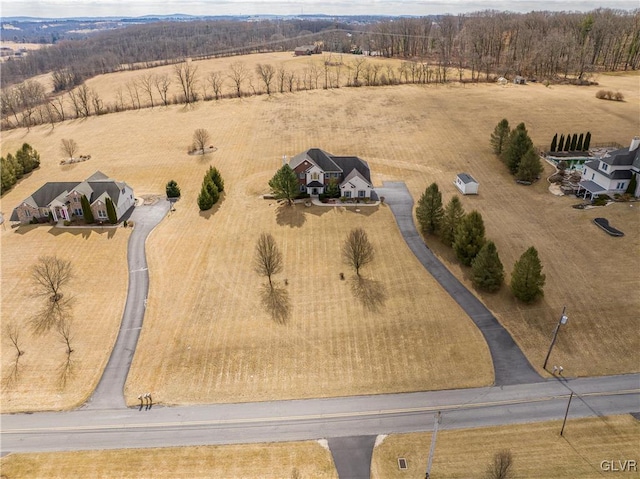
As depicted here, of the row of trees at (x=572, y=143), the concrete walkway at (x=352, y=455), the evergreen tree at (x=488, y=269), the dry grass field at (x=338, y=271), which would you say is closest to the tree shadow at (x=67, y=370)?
the dry grass field at (x=338, y=271)

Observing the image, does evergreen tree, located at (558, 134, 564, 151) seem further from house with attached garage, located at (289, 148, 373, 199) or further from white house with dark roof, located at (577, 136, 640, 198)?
house with attached garage, located at (289, 148, 373, 199)

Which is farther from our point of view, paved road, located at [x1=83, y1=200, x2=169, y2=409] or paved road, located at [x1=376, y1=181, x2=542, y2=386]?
paved road, located at [x1=376, y1=181, x2=542, y2=386]

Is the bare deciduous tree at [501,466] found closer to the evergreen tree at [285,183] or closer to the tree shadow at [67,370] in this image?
the tree shadow at [67,370]

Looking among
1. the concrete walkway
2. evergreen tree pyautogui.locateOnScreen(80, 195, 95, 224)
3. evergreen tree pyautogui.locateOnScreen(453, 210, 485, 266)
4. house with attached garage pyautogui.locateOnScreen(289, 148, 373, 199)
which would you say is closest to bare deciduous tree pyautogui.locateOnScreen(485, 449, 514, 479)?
the concrete walkway

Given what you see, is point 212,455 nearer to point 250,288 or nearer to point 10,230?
point 250,288

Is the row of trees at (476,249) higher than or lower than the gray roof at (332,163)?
lower

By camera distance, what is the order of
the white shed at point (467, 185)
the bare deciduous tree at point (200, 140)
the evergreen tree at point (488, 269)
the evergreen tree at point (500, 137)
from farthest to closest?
the bare deciduous tree at point (200, 140), the evergreen tree at point (500, 137), the white shed at point (467, 185), the evergreen tree at point (488, 269)

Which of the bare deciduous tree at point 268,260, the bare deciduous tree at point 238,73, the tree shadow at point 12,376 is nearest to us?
the tree shadow at point 12,376
